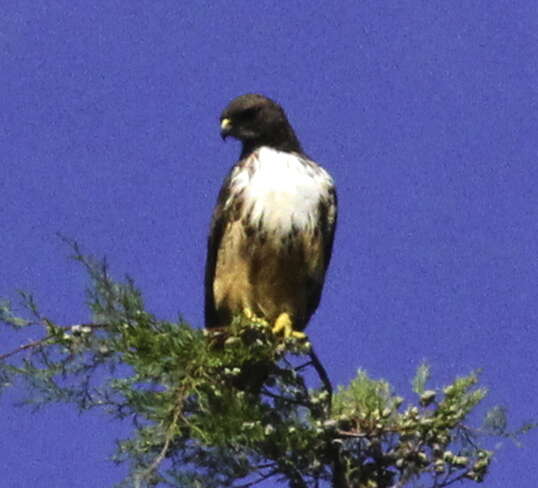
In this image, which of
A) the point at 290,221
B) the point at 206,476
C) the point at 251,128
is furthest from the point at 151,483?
the point at 251,128

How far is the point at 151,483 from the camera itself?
15.9 feet

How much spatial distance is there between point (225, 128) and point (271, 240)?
90cm

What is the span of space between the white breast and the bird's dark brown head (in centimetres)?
30

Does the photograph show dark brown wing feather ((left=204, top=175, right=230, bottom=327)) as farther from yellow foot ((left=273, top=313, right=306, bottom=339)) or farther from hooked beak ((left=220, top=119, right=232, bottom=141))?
yellow foot ((left=273, top=313, right=306, bottom=339))

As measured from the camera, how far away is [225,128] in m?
7.78

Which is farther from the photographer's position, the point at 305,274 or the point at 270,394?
the point at 305,274

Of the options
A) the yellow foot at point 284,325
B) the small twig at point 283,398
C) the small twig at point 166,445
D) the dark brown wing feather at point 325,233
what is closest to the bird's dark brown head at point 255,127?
the dark brown wing feather at point 325,233

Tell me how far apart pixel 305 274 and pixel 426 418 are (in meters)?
2.48

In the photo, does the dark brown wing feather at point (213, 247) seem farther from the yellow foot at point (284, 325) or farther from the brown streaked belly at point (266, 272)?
the yellow foot at point (284, 325)

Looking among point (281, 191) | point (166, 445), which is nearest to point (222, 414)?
point (166, 445)

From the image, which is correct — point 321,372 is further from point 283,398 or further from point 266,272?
point 266,272

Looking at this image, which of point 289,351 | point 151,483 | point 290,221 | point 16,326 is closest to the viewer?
point 151,483

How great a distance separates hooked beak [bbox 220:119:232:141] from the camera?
306 inches

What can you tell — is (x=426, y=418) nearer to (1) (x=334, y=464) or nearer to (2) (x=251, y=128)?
(1) (x=334, y=464)
